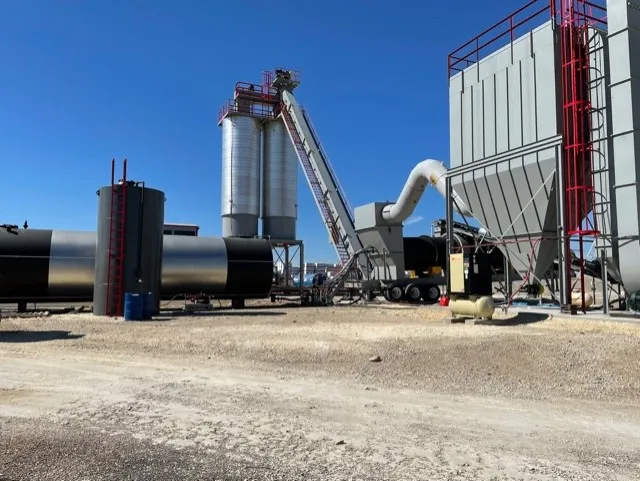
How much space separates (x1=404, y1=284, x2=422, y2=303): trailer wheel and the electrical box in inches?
449

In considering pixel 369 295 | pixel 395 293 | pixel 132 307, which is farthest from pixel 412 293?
pixel 132 307

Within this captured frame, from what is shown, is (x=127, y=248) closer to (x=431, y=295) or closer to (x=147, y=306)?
(x=147, y=306)

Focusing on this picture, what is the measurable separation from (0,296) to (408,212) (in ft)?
58.0

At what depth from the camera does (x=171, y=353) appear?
1130 cm

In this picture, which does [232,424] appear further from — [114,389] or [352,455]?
[114,389]

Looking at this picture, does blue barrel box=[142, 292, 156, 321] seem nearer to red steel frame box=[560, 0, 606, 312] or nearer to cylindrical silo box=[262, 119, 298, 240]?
red steel frame box=[560, 0, 606, 312]

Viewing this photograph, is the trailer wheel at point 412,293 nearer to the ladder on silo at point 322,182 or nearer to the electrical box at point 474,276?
the ladder on silo at point 322,182

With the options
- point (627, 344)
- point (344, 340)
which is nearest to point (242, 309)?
point (344, 340)

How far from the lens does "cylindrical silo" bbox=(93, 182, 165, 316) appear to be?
64.9 feet

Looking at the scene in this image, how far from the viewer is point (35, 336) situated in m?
13.8

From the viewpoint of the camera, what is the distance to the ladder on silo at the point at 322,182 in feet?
110

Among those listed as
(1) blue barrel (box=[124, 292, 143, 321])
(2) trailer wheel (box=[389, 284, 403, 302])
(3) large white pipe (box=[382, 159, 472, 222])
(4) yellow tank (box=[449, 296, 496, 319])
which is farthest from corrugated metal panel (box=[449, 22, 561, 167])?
(1) blue barrel (box=[124, 292, 143, 321])

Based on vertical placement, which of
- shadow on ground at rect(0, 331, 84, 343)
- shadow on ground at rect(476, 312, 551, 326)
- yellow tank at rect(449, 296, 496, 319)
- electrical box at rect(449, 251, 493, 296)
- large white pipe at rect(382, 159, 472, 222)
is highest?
large white pipe at rect(382, 159, 472, 222)

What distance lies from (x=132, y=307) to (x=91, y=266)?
13.5ft
